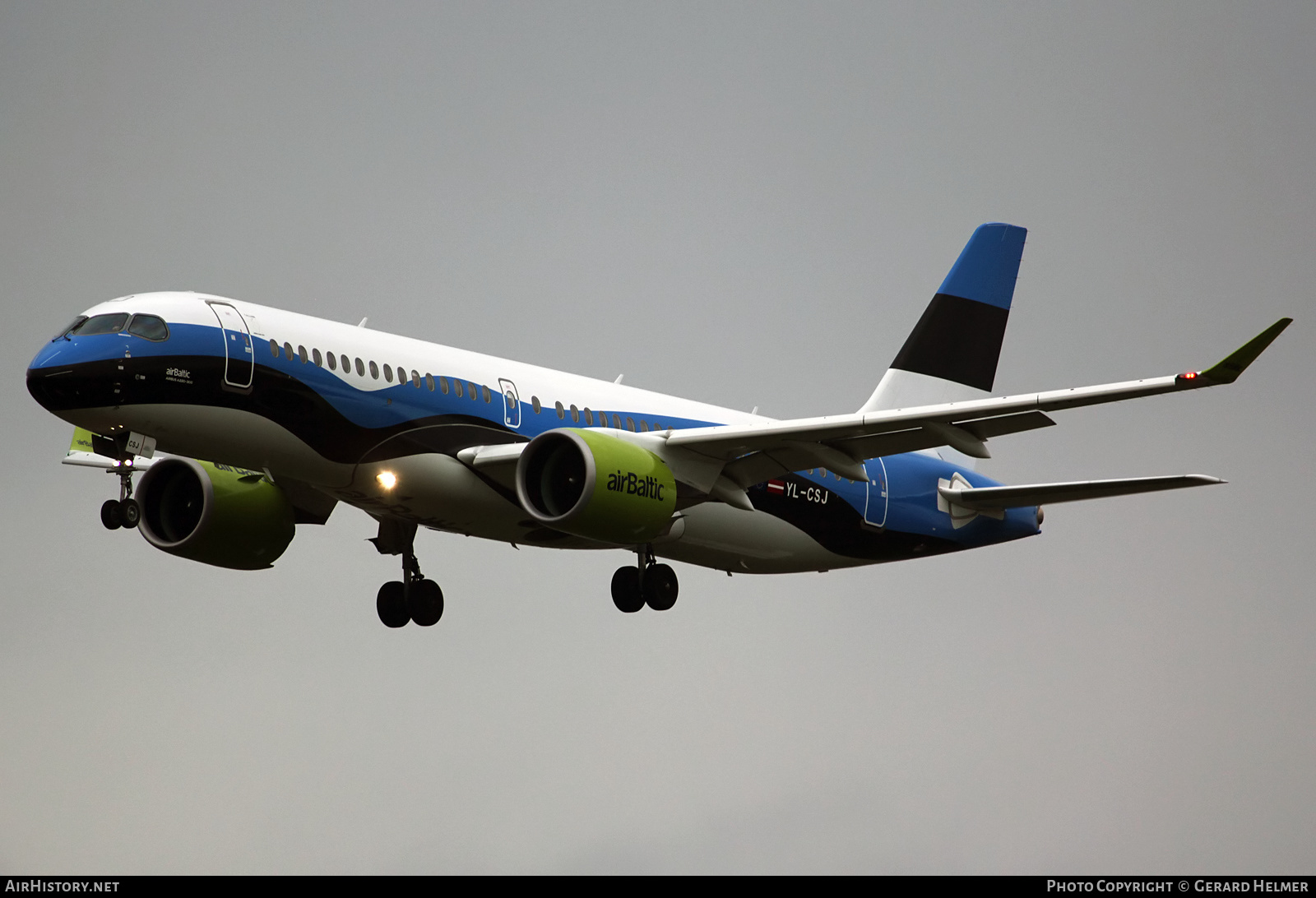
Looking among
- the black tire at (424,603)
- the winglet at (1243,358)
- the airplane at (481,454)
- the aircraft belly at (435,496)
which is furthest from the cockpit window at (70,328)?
the winglet at (1243,358)

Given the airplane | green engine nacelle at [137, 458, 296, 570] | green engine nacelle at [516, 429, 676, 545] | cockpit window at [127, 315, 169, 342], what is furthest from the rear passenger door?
cockpit window at [127, 315, 169, 342]

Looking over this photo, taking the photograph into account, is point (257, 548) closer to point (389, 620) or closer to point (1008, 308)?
point (389, 620)

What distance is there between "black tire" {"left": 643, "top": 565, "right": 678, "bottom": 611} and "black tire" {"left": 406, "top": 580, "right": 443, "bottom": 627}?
5028mm

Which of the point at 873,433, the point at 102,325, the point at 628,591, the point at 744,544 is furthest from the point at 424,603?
the point at 873,433

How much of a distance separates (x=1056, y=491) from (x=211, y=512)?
58.6 ft

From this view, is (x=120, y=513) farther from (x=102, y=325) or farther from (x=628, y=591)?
(x=628, y=591)

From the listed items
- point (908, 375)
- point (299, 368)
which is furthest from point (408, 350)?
point (908, 375)

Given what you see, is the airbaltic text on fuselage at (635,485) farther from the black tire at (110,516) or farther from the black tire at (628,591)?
the black tire at (110,516)

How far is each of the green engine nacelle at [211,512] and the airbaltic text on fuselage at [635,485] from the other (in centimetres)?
852

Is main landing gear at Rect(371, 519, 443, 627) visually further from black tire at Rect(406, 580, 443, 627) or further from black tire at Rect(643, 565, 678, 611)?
black tire at Rect(643, 565, 678, 611)

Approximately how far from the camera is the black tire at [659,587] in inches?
1366

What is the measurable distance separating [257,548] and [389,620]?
141 inches

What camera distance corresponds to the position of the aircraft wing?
2834 cm
